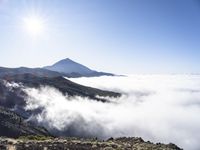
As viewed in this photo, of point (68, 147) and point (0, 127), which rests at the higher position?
point (68, 147)

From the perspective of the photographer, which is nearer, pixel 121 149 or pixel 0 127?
pixel 121 149

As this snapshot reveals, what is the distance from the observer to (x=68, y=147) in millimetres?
39406

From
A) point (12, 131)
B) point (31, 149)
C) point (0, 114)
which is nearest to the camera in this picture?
point (31, 149)

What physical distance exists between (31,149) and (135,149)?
11.1m

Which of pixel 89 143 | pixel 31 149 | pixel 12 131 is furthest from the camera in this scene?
pixel 12 131

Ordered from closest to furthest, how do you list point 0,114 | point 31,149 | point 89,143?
1. point 31,149
2. point 89,143
3. point 0,114

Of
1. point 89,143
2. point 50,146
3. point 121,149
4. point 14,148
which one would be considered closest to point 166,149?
point 121,149

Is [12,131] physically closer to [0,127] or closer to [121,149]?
[0,127]

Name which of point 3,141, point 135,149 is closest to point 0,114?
point 3,141

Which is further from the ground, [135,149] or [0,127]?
[135,149]

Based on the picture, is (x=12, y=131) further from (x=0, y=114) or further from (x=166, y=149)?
(x=166, y=149)

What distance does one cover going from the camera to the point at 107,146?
40.2 m

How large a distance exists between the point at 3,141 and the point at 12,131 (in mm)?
87361

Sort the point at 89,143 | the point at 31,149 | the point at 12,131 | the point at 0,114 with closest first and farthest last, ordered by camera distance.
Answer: the point at 31,149
the point at 89,143
the point at 12,131
the point at 0,114
